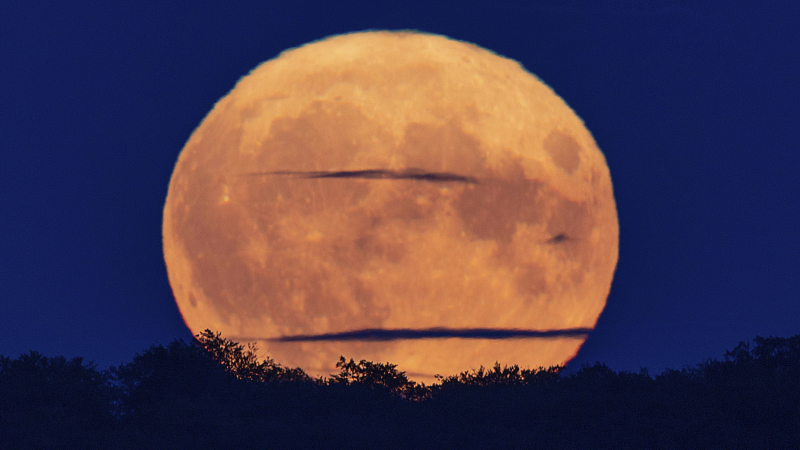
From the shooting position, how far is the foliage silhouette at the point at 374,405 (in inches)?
992

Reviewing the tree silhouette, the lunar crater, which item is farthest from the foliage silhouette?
the lunar crater

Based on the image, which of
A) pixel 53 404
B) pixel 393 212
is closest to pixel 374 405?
pixel 393 212

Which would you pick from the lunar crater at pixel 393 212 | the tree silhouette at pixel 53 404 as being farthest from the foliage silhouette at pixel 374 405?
the lunar crater at pixel 393 212

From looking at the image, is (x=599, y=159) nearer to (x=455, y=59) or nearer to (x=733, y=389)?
(x=455, y=59)

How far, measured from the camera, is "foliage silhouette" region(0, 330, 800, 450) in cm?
2520

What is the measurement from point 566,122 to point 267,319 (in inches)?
496

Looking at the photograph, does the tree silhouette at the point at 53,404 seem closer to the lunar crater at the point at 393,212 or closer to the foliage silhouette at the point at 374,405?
the foliage silhouette at the point at 374,405

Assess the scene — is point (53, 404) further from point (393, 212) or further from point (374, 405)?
point (393, 212)

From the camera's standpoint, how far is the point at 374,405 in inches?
1109

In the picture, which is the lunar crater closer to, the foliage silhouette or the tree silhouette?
the foliage silhouette

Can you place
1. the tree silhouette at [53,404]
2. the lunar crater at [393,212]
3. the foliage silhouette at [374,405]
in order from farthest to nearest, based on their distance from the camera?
1. the lunar crater at [393,212]
2. the tree silhouette at [53,404]
3. the foliage silhouette at [374,405]

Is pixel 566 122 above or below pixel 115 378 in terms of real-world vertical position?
above

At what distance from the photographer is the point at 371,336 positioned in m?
28.2

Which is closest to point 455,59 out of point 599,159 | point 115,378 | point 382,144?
point 382,144
